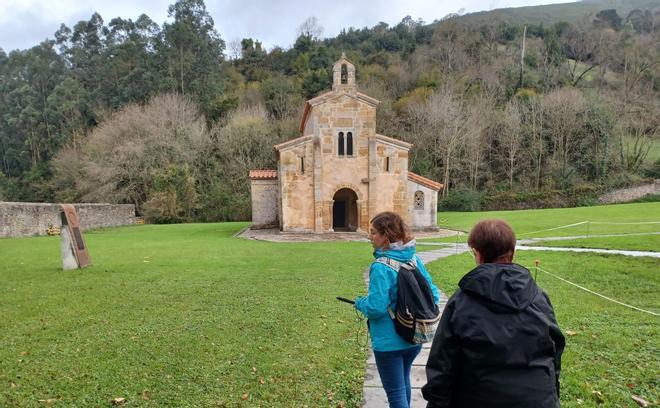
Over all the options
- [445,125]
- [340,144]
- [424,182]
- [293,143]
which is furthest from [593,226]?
[445,125]

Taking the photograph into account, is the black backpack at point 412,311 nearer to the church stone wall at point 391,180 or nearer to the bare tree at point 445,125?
the church stone wall at point 391,180

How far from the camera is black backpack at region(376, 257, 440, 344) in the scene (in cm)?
302

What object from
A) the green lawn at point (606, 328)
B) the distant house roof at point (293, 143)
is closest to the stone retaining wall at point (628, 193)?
the distant house roof at point (293, 143)

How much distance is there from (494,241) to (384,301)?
1.05m

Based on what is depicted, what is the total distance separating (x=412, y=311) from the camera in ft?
9.95

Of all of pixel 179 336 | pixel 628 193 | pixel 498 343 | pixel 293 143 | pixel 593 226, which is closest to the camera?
pixel 498 343

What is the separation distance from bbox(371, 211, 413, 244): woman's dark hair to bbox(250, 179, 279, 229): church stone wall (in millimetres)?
23093

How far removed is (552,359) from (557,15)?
10975cm

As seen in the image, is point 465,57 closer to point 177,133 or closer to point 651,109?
point 651,109

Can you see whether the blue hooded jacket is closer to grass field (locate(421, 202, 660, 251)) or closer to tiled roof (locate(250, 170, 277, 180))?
grass field (locate(421, 202, 660, 251))

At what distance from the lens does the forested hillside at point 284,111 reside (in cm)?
3541

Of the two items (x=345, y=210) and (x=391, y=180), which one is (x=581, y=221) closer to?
(x=391, y=180)

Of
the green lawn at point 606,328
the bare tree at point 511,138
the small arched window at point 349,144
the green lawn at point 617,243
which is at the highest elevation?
the bare tree at point 511,138

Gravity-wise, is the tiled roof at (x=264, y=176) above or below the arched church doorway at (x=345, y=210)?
above
